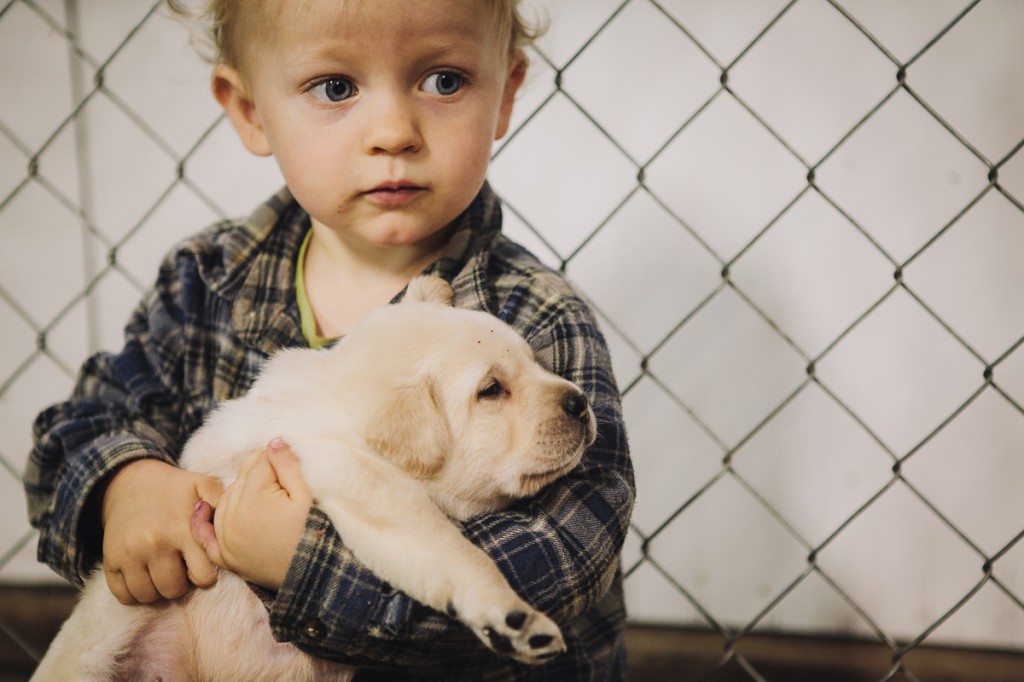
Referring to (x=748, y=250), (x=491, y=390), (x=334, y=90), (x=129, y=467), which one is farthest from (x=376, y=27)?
(x=748, y=250)

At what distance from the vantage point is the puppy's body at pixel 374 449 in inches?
43.3

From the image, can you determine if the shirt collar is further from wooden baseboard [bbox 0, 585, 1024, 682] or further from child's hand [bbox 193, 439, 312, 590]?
wooden baseboard [bbox 0, 585, 1024, 682]

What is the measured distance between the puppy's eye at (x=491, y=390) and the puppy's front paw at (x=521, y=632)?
340 millimetres

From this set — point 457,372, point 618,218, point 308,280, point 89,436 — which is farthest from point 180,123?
point 457,372

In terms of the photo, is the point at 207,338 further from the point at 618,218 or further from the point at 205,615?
the point at 618,218

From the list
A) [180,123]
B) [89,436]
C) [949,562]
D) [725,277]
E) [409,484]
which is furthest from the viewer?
[180,123]

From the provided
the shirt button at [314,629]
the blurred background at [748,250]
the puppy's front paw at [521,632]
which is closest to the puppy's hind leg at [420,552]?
the puppy's front paw at [521,632]

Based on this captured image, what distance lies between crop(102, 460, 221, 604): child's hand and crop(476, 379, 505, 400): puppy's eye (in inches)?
17.5

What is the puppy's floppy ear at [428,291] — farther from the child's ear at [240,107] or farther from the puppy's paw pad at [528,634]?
the puppy's paw pad at [528,634]

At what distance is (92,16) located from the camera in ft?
6.89

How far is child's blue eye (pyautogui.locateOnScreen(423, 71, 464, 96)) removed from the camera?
1313 mm

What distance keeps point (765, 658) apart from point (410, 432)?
1444mm

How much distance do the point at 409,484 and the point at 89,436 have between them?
2.64 feet

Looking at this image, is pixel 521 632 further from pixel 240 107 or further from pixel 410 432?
pixel 240 107
